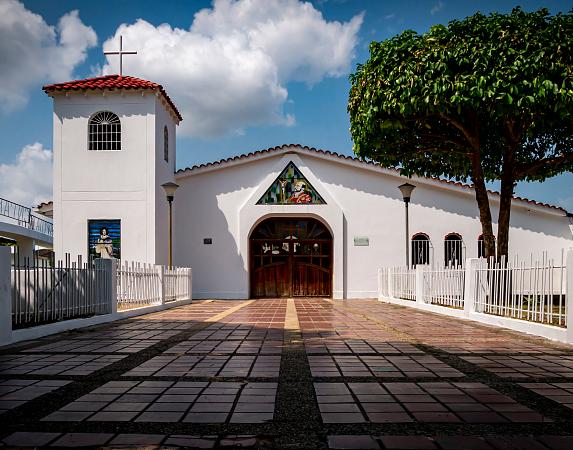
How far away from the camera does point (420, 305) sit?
1394cm

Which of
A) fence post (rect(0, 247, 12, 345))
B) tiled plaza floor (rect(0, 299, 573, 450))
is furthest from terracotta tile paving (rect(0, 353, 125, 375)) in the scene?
fence post (rect(0, 247, 12, 345))

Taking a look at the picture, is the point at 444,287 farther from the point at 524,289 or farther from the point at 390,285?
the point at 390,285

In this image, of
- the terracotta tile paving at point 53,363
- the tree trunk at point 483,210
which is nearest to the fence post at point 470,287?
the tree trunk at point 483,210

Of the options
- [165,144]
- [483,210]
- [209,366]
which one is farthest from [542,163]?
[165,144]

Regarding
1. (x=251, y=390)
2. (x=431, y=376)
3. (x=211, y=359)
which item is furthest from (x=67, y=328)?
(x=431, y=376)

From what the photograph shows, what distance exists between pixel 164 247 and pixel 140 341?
11.4 m

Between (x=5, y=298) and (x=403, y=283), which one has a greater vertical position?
(x=5, y=298)

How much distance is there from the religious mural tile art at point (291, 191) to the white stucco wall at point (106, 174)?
4207mm

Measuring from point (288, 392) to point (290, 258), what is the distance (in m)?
15.4

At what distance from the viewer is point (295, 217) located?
777 inches

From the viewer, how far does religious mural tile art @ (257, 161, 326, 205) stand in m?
19.2

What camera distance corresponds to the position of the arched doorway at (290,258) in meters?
19.6

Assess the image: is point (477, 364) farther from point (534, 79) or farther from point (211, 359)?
point (534, 79)

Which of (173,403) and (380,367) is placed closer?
(173,403)
